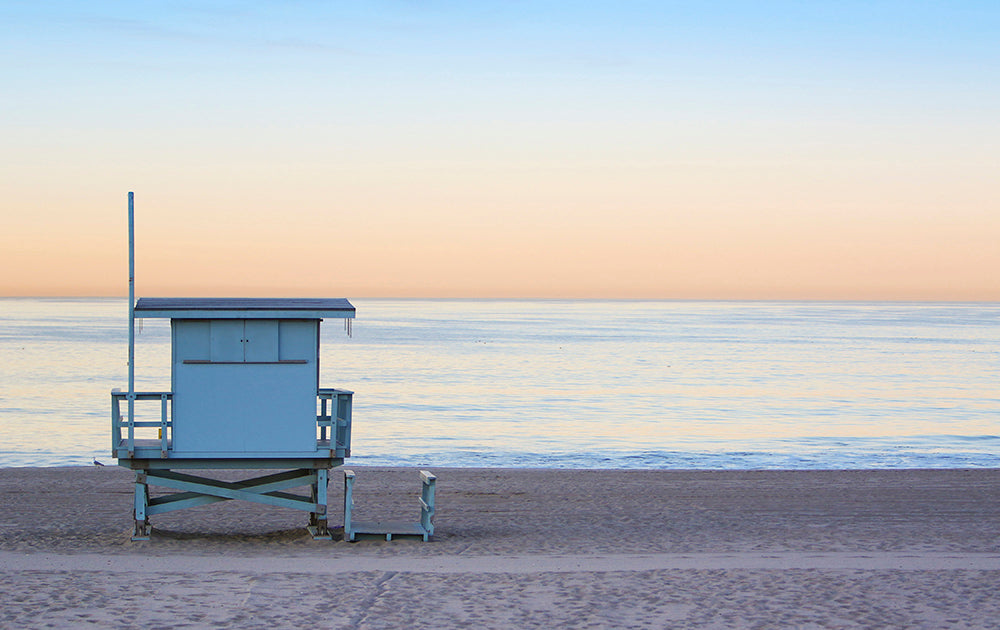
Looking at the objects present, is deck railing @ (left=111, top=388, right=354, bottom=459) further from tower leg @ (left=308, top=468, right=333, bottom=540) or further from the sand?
the sand

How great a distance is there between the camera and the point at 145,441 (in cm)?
1288

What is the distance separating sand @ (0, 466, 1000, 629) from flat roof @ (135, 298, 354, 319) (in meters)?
2.79

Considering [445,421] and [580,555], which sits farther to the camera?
[445,421]

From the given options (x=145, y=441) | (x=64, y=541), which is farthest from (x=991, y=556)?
(x=64, y=541)

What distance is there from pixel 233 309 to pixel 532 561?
462cm

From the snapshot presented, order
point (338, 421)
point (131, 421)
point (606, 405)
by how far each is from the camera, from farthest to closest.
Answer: point (606, 405) → point (338, 421) → point (131, 421)

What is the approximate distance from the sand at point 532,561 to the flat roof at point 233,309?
2786 millimetres

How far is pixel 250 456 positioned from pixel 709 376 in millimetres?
42518

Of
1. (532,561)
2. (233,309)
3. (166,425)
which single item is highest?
(233,309)

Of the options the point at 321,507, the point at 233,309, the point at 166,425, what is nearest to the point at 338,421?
the point at 321,507

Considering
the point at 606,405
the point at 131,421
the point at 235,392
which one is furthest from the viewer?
the point at 606,405

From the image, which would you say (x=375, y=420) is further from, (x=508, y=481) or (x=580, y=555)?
(x=580, y=555)

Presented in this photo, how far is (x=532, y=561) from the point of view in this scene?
1159 cm

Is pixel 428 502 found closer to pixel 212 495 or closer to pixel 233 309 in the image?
pixel 212 495
